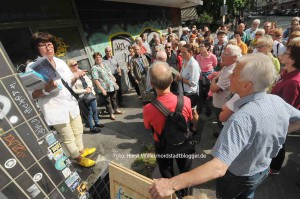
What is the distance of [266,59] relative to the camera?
1257mm

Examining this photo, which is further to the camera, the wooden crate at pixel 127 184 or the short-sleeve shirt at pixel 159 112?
the short-sleeve shirt at pixel 159 112

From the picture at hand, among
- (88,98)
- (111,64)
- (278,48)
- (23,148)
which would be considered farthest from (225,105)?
(111,64)

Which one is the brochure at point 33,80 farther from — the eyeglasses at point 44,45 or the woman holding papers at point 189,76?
the woman holding papers at point 189,76

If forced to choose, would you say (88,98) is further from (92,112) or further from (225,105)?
(225,105)

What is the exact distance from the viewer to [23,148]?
1304 mm

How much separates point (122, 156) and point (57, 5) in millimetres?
3912

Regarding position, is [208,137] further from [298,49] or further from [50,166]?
[50,166]

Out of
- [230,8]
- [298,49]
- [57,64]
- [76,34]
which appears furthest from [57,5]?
[230,8]

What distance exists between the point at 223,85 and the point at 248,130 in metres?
1.58

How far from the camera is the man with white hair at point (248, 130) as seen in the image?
3.75ft

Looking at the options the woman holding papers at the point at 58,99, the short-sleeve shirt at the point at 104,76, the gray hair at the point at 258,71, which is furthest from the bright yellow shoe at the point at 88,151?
the gray hair at the point at 258,71

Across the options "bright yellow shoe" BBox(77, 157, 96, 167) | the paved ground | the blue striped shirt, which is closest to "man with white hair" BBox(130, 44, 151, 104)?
the paved ground

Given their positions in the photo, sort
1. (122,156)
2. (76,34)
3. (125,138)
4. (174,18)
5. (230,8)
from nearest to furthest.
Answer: (122,156), (125,138), (76,34), (174,18), (230,8)

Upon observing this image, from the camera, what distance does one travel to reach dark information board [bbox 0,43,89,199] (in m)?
1.19
